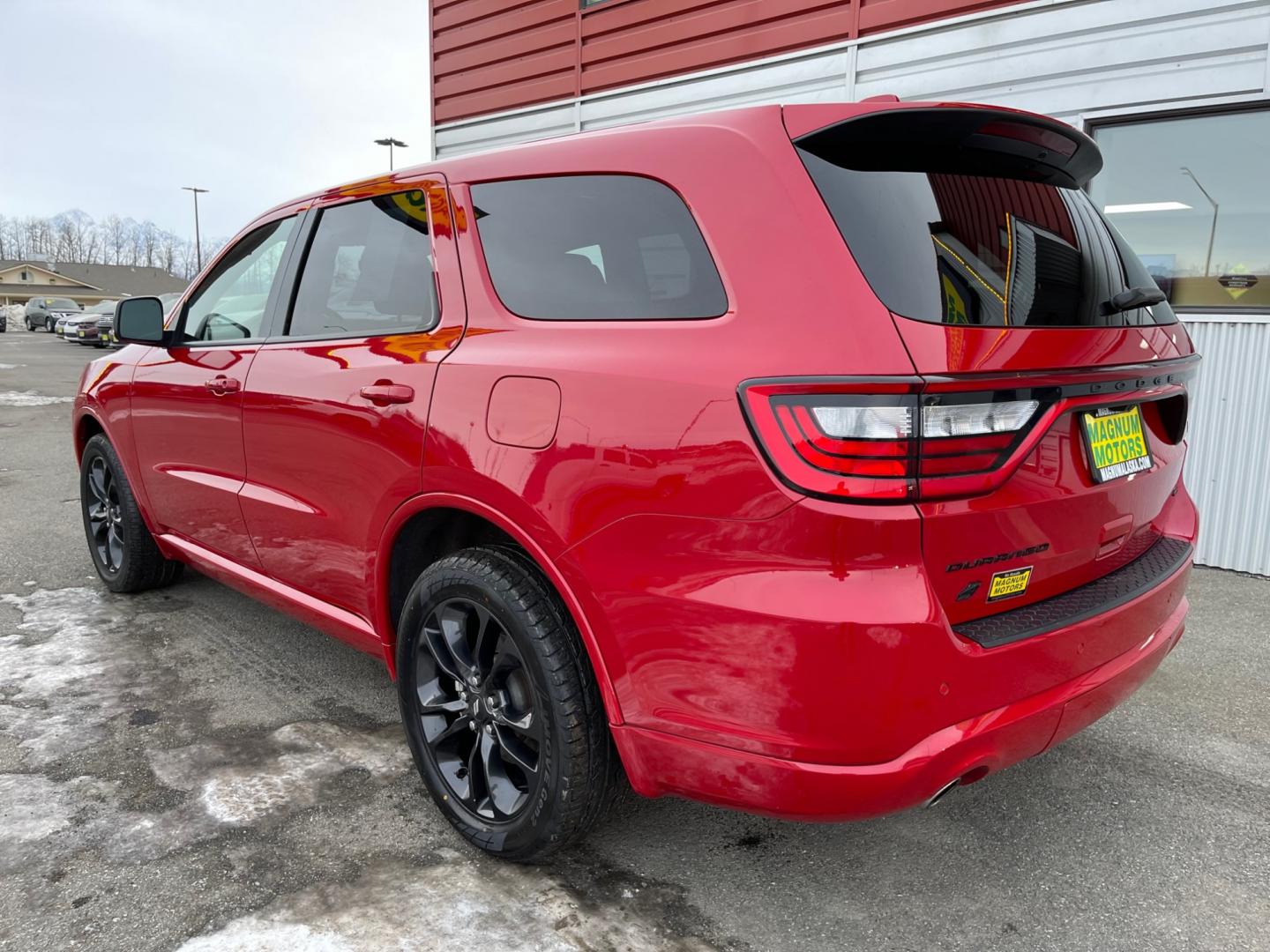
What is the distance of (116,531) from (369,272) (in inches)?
97.5

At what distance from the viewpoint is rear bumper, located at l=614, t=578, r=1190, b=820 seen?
167cm

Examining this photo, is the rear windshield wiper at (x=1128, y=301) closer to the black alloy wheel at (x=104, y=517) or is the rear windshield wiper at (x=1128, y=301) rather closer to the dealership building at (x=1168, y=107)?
the dealership building at (x=1168, y=107)

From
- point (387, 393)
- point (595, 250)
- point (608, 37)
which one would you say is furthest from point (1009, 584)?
point (608, 37)

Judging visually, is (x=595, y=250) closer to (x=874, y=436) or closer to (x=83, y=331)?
(x=874, y=436)

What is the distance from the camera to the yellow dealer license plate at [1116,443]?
1875 millimetres

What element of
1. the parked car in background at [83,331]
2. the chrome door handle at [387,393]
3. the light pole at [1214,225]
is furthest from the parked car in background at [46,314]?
the light pole at [1214,225]

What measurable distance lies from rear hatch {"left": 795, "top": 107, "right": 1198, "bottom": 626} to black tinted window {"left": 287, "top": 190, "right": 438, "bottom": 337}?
47.2 inches

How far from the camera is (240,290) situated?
3.44 metres

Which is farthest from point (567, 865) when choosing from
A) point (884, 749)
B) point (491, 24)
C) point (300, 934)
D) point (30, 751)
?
point (491, 24)

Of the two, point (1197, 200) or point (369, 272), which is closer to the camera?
point (369, 272)

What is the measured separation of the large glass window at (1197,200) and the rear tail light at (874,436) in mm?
4223

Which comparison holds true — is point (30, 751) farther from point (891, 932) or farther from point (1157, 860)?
point (1157, 860)

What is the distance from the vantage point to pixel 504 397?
83.2 inches

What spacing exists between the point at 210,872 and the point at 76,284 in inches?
3909
